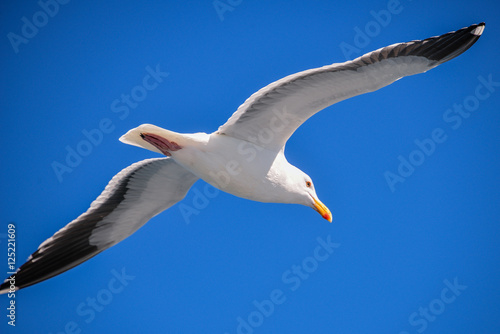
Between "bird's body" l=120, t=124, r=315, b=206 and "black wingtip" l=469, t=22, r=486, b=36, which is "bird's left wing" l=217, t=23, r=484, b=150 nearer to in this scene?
"black wingtip" l=469, t=22, r=486, b=36

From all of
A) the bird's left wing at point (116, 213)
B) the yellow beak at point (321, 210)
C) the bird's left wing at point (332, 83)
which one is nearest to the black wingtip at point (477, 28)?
the bird's left wing at point (332, 83)

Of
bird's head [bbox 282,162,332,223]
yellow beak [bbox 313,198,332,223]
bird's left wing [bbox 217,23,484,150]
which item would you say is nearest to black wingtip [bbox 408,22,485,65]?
bird's left wing [bbox 217,23,484,150]

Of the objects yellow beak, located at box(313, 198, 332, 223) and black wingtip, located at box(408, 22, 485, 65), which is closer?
black wingtip, located at box(408, 22, 485, 65)

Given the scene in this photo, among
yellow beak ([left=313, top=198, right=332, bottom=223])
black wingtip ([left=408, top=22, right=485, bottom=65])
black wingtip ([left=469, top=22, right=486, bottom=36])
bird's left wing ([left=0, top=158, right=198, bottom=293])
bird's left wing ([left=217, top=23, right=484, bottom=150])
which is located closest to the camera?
bird's left wing ([left=217, top=23, right=484, bottom=150])

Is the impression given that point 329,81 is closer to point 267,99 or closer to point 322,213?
point 267,99

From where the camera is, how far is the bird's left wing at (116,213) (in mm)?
7531

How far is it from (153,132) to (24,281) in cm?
263

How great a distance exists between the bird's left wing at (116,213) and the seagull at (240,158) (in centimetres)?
1

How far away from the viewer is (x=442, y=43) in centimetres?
635

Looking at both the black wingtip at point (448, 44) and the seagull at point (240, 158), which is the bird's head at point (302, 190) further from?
the black wingtip at point (448, 44)

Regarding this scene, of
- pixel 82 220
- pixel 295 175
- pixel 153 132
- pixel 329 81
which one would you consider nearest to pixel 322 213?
pixel 295 175

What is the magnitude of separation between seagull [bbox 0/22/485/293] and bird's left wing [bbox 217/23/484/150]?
0.01 meters

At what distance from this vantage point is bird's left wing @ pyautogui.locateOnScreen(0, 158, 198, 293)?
24.7 feet

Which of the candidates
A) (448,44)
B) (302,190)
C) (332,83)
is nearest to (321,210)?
(302,190)
